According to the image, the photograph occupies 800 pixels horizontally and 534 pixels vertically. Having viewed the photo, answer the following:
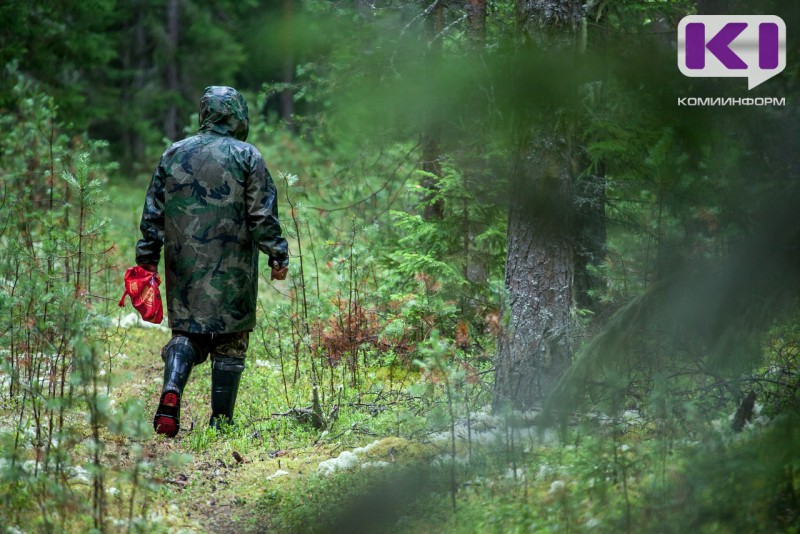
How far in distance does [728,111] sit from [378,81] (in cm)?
167

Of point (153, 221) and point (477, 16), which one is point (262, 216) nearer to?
point (153, 221)

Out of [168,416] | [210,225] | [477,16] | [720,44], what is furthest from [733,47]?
[168,416]

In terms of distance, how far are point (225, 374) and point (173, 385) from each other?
1.47 feet

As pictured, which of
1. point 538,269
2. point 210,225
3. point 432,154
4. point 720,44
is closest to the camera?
point 720,44

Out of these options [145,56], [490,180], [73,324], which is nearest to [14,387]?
[73,324]

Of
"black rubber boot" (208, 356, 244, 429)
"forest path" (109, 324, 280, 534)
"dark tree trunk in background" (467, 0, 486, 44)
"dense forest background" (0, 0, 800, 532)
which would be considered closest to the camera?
"dense forest background" (0, 0, 800, 532)

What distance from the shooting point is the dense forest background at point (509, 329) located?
3672 mm

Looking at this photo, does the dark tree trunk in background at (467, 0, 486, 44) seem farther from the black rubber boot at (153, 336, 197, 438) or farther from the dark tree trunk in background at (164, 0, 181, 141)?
the dark tree trunk in background at (164, 0, 181, 141)

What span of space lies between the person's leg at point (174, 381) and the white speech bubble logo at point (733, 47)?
3934 millimetres

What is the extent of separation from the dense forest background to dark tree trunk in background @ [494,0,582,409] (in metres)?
0.02

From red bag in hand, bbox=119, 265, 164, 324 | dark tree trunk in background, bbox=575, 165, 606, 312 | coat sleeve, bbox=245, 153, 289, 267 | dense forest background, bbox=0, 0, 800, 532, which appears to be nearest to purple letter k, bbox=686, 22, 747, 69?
dense forest background, bbox=0, 0, 800, 532

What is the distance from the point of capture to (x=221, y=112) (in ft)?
21.1

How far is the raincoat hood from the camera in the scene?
21.1ft

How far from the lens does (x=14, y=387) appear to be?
6.70m
